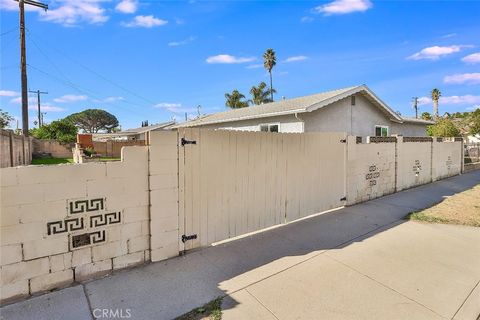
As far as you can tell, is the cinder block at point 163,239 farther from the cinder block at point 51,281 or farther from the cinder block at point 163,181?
the cinder block at point 51,281

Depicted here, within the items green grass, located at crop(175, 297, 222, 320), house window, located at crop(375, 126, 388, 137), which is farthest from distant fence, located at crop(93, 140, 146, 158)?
green grass, located at crop(175, 297, 222, 320)

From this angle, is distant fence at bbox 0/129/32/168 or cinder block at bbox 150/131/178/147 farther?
distant fence at bbox 0/129/32/168

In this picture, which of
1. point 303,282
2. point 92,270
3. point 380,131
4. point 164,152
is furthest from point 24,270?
point 380,131

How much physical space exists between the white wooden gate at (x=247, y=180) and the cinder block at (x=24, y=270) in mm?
1750

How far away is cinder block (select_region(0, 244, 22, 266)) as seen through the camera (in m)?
3.01

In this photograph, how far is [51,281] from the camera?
3297 millimetres

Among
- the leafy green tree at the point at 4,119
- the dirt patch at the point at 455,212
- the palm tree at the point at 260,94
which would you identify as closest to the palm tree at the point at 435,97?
the palm tree at the point at 260,94

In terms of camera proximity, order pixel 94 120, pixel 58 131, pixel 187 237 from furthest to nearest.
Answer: pixel 94 120
pixel 58 131
pixel 187 237

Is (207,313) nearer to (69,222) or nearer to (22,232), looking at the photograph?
(69,222)

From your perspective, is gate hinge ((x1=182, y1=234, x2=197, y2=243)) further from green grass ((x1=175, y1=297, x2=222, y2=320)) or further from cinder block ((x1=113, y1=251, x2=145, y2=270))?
green grass ((x1=175, y1=297, x2=222, y2=320))

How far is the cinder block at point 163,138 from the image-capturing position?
3.96 m

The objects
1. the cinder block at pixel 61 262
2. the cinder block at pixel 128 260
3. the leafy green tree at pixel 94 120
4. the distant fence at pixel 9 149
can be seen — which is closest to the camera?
the cinder block at pixel 61 262

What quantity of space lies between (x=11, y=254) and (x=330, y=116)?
40.8ft

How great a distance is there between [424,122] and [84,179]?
23094 mm
